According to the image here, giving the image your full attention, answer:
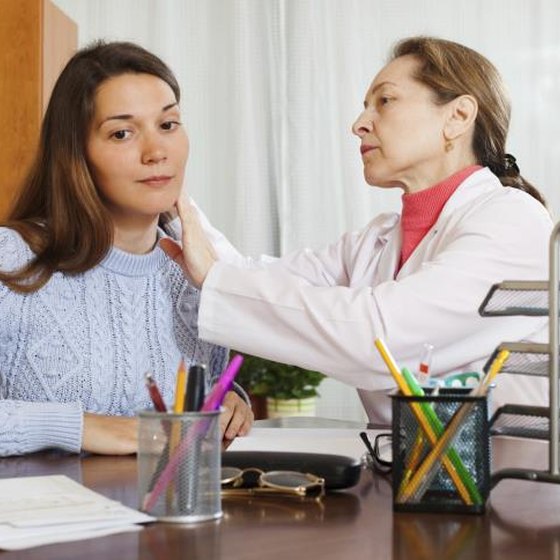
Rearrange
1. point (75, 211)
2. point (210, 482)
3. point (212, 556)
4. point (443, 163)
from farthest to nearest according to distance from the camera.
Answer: point (443, 163)
point (75, 211)
point (210, 482)
point (212, 556)

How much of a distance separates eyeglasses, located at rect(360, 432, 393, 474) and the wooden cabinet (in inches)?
89.5

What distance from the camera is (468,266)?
184 centimetres

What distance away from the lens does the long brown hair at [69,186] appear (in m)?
1.79

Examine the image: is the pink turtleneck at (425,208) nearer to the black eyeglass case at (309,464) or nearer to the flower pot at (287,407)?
the black eyeglass case at (309,464)

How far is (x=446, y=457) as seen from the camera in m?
1.07

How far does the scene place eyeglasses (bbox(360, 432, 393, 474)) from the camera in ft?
4.37

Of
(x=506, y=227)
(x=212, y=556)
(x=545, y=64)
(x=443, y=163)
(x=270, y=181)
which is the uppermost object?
(x=545, y=64)

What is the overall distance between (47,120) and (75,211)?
0.19 m

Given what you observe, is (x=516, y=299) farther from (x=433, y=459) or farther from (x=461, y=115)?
(x=461, y=115)

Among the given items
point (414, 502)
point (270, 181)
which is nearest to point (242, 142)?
point (270, 181)

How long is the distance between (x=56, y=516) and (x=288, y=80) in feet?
11.4

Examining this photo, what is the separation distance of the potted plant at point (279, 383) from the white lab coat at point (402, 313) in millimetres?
2000

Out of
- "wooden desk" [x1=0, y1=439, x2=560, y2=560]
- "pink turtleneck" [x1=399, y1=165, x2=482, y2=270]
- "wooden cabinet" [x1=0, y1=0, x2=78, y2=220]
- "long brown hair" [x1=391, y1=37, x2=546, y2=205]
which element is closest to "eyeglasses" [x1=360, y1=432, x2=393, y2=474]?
"wooden desk" [x1=0, y1=439, x2=560, y2=560]

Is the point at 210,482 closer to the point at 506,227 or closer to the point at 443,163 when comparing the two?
the point at 506,227
